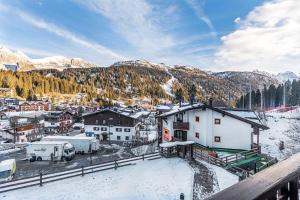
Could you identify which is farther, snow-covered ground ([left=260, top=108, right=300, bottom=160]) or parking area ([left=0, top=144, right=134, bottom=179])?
parking area ([left=0, top=144, right=134, bottom=179])

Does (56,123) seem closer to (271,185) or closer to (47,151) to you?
(47,151)

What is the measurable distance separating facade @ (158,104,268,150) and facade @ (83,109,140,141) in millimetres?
24847

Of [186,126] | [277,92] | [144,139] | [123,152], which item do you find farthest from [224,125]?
[277,92]

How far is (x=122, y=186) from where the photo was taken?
58.6 feet

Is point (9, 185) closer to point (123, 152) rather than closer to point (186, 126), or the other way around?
point (186, 126)

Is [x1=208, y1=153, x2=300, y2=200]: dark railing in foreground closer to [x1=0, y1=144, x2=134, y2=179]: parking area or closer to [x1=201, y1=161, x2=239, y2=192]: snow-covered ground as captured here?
[x1=201, y1=161, x2=239, y2=192]: snow-covered ground

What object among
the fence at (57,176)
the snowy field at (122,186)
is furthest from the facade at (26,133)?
the snowy field at (122,186)

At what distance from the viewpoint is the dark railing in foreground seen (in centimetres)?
161

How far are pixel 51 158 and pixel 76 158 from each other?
437 cm

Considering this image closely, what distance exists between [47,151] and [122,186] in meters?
20.7

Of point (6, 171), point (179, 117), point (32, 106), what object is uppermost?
point (32, 106)

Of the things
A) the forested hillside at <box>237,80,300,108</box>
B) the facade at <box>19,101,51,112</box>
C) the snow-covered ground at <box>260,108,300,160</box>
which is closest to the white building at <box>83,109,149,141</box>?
the snow-covered ground at <box>260,108,300,160</box>

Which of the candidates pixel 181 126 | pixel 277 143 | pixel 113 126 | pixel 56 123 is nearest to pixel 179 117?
pixel 181 126

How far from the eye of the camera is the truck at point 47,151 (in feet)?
114
